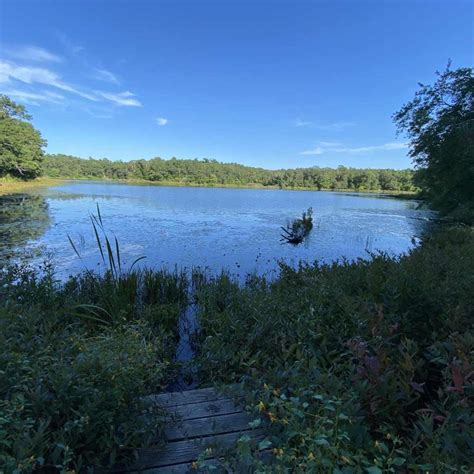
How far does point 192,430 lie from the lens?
7.55 feet

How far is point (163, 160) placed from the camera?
124 m

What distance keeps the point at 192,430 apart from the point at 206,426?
0.11 metres

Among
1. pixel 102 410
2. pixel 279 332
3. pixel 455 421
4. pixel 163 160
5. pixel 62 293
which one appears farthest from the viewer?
pixel 163 160

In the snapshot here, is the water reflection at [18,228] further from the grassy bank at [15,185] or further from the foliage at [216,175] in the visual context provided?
the foliage at [216,175]

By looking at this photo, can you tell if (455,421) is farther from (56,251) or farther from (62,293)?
(56,251)

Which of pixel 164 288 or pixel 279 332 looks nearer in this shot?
pixel 279 332

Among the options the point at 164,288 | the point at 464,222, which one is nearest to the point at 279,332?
the point at 164,288

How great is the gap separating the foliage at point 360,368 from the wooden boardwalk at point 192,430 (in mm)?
289

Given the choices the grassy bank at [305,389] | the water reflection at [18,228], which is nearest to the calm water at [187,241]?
the water reflection at [18,228]

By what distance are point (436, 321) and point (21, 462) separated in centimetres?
353

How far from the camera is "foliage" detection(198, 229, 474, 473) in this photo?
1.48 m

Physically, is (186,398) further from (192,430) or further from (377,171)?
(377,171)

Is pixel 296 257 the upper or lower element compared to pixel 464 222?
lower

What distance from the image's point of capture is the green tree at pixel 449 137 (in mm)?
17219
